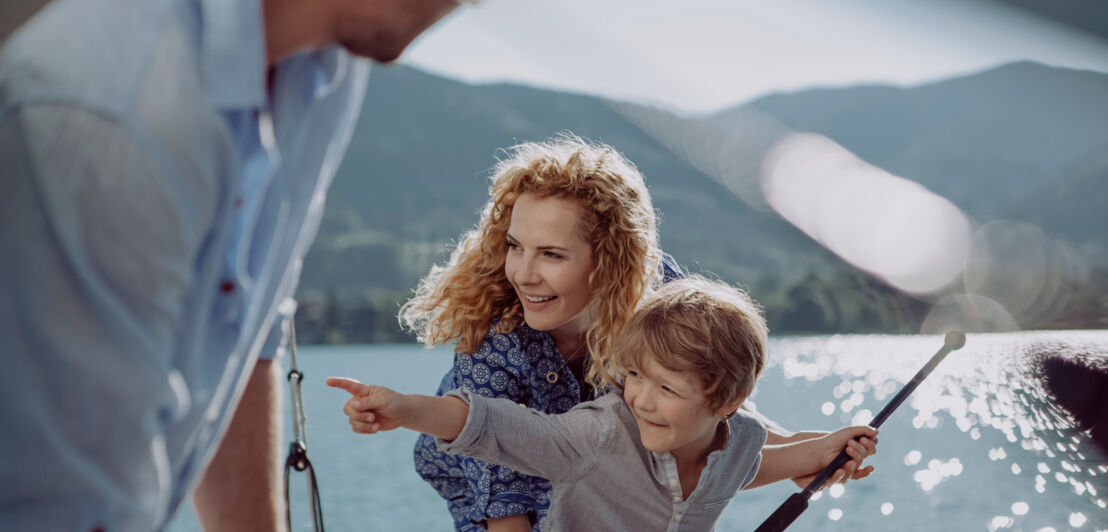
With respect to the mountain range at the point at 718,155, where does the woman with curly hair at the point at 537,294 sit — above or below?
above

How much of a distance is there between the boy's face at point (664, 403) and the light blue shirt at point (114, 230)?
0.95m

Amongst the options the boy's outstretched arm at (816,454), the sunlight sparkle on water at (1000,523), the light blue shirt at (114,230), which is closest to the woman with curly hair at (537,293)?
the boy's outstretched arm at (816,454)

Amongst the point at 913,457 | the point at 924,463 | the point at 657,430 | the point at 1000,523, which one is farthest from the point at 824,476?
the point at 913,457

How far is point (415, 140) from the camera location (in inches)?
2254

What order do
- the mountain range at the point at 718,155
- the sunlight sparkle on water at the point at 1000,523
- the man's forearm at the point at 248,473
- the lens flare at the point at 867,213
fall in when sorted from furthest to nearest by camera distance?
the mountain range at the point at 718,155 → the lens flare at the point at 867,213 → the sunlight sparkle on water at the point at 1000,523 → the man's forearm at the point at 248,473

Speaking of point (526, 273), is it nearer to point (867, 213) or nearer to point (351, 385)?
point (351, 385)

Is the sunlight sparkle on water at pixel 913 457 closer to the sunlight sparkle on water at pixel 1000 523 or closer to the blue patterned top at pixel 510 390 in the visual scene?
the sunlight sparkle on water at pixel 1000 523

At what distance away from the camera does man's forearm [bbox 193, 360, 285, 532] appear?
4.20ft

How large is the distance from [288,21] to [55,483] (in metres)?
0.36

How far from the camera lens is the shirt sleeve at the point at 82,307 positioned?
23.4 inches

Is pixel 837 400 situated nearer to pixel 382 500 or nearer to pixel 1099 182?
pixel 382 500

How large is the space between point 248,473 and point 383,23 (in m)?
0.76

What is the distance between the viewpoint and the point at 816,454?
1.75m

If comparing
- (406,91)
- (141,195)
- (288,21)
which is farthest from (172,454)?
(406,91)
